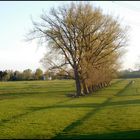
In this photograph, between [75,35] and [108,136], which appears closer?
[108,136]

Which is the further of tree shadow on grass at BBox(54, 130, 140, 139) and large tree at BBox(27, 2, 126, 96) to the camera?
large tree at BBox(27, 2, 126, 96)

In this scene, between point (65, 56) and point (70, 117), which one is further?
point (65, 56)

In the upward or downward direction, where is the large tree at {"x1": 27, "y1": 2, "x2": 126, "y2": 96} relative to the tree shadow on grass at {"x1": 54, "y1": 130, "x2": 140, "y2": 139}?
upward

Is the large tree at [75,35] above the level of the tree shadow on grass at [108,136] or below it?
above

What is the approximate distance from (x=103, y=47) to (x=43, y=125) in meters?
39.4

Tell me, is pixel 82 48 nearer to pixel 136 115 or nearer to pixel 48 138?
pixel 136 115

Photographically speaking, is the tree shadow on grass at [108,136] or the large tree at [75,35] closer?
the tree shadow on grass at [108,136]

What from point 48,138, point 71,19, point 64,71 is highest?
point 71,19

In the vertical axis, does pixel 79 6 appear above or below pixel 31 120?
above

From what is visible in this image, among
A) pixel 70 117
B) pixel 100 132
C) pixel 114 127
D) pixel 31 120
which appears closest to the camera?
pixel 100 132

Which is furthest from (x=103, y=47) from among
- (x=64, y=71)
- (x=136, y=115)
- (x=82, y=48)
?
(x=136, y=115)

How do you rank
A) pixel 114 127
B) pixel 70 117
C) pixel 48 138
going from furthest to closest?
pixel 70 117, pixel 114 127, pixel 48 138

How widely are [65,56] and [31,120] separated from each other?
33.8 meters

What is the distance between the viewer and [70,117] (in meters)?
26.3
